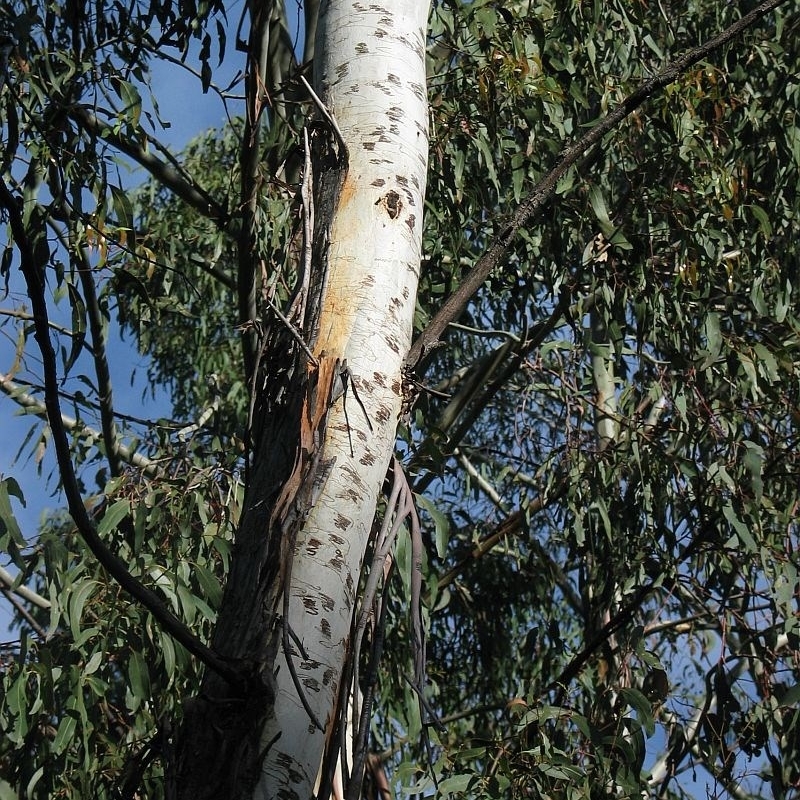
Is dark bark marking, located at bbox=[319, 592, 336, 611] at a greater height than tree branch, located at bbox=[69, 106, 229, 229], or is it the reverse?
tree branch, located at bbox=[69, 106, 229, 229]

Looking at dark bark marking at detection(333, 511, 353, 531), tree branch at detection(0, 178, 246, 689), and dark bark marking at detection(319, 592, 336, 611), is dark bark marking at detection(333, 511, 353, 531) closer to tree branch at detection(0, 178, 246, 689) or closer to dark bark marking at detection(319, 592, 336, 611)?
dark bark marking at detection(319, 592, 336, 611)

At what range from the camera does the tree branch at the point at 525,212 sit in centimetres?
149

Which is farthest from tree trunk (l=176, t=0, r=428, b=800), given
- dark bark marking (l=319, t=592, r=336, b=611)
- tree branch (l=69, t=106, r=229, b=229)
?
tree branch (l=69, t=106, r=229, b=229)

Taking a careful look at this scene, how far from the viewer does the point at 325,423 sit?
1.30 meters

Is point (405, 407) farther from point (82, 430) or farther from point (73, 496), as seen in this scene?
point (82, 430)

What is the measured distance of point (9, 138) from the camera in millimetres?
2818

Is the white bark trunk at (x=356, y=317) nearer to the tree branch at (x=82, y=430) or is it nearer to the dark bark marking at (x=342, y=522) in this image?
the dark bark marking at (x=342, y=522)

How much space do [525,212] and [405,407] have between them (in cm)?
35

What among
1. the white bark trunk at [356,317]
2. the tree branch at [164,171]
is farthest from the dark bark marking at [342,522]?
the tree branch at [164,171]

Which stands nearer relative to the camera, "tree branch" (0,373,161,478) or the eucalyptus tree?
the eucalyptus tree

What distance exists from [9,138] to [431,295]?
1.33 meters

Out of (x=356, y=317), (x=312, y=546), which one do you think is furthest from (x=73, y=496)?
(x=356, y=317)

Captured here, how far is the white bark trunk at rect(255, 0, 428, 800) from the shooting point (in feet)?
3.83

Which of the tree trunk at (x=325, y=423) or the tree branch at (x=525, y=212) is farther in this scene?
the tree branch at (x=525, y=212)
